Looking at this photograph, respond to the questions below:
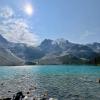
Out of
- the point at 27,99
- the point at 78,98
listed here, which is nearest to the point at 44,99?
the point at 27,99

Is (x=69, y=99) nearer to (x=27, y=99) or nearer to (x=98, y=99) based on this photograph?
(x=98, y=99)

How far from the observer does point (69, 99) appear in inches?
1660

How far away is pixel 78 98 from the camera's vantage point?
141 ft

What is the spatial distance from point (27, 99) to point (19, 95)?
2297 millimetres

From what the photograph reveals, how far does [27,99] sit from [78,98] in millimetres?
11413

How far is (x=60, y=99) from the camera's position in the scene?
42.5m

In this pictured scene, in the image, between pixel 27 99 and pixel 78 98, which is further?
pixel 78 98

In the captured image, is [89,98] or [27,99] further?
[89,98]

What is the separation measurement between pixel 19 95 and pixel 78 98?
510 inches

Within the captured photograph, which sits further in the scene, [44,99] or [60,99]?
[60,99]

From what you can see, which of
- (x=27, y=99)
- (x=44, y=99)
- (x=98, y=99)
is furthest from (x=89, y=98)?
(x=27, y=99)

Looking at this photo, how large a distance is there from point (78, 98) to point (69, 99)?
2256 millimetres

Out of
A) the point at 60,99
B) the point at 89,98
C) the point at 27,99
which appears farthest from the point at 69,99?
the point at 27,99

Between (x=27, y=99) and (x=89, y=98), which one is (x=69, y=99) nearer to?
(x=89, y=98)
